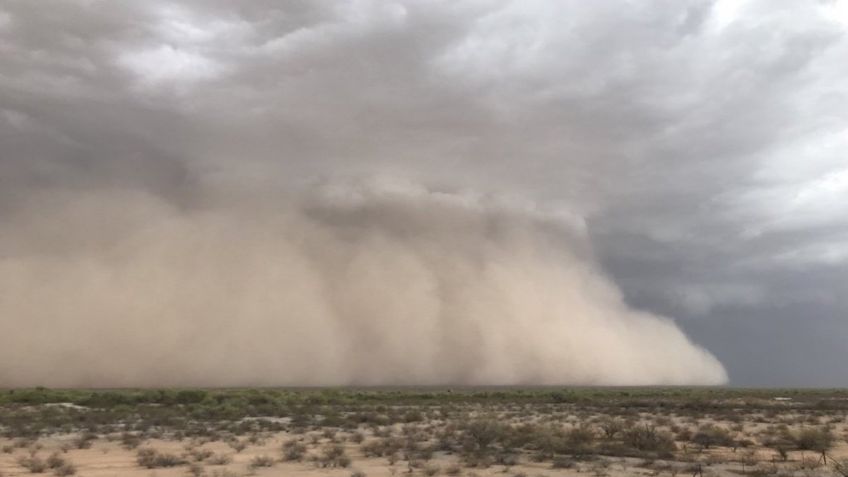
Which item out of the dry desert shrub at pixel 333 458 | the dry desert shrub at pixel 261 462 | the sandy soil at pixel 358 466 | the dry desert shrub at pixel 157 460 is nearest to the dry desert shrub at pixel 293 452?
the sandy soil at pixel 358 466

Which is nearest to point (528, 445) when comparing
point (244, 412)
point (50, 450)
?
point (50, 450)

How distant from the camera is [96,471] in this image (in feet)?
65.8

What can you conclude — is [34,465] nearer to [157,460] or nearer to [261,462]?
[157,460]

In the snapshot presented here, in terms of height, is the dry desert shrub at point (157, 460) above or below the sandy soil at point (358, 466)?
above

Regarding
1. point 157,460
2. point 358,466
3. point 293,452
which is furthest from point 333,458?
point 157,460

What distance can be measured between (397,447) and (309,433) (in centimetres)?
928

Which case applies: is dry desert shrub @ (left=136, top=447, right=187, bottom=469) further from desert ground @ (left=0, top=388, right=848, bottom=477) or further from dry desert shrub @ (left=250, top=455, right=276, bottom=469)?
dry desert shrub @ (left=250, top=455, right=276, bottom=469)

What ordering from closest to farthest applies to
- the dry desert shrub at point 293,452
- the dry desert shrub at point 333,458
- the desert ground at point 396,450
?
the desert ground at point 396,450 → the dry desert shrub at point 333,458 → the dry desert shrub at point 293,452

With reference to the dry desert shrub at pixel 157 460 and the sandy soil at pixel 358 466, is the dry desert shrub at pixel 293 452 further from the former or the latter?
the dry desert shrub at pixel 157 460

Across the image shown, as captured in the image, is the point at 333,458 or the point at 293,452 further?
the point at 293,452

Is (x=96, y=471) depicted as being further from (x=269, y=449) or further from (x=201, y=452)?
(x=269, y=449)

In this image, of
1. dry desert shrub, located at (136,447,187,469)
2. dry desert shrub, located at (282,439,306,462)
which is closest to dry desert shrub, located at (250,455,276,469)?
dry desert shrub, located at (282,439,306,462)

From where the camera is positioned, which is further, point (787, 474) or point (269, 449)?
point (269, 449)

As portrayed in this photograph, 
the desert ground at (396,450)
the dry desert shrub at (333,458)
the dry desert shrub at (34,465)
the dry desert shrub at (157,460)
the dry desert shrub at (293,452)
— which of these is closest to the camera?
the dry desert shrub at (34,465)
